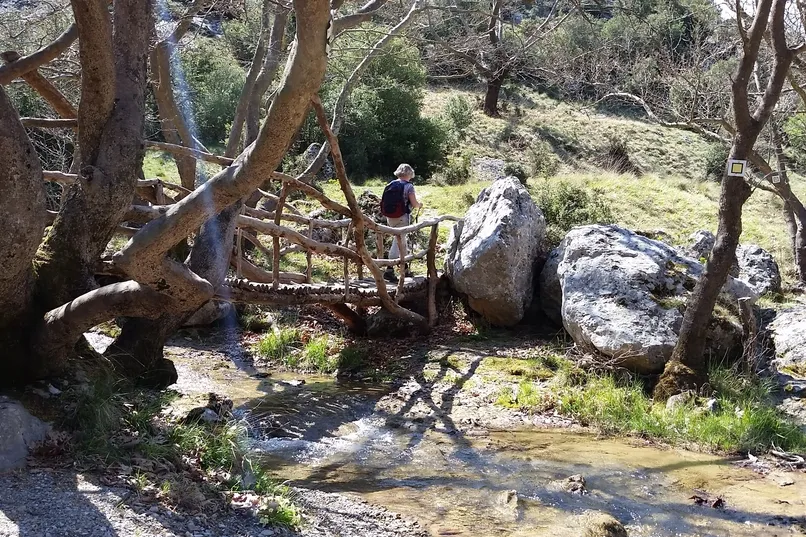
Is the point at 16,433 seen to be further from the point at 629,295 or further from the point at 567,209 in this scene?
the point at 567,209

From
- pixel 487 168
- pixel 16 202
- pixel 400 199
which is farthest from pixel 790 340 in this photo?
pixel 487 168

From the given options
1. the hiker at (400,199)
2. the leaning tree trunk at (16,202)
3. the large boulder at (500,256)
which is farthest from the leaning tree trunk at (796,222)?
the leaning tree trunk at (16,202)

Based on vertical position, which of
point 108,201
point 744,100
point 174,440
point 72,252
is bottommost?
point 174,440

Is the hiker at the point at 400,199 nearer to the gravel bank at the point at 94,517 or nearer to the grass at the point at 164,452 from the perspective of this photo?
the grass at the point at 164,452

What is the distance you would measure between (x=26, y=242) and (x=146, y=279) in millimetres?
837

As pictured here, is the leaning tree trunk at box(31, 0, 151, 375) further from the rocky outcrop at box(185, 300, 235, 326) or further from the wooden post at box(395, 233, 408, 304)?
the rocky outcrop at box(185, 300, 235, 326)

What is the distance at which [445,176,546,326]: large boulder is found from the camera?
1062 cm

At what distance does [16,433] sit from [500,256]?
284 inches

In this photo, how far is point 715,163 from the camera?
94.0 feet

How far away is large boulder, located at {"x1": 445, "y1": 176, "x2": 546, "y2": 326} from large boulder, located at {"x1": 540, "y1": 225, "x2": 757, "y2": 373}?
0.61 m

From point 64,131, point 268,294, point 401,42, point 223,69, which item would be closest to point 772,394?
point 268,294

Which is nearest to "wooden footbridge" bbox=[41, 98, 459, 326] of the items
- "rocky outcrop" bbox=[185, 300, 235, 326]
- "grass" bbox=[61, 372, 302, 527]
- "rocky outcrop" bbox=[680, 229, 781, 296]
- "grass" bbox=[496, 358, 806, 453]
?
"rocky outcrop" bbox=[185, 300, 235, 326]

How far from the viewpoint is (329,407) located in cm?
830

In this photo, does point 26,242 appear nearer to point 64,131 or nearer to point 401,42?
point 64,131
